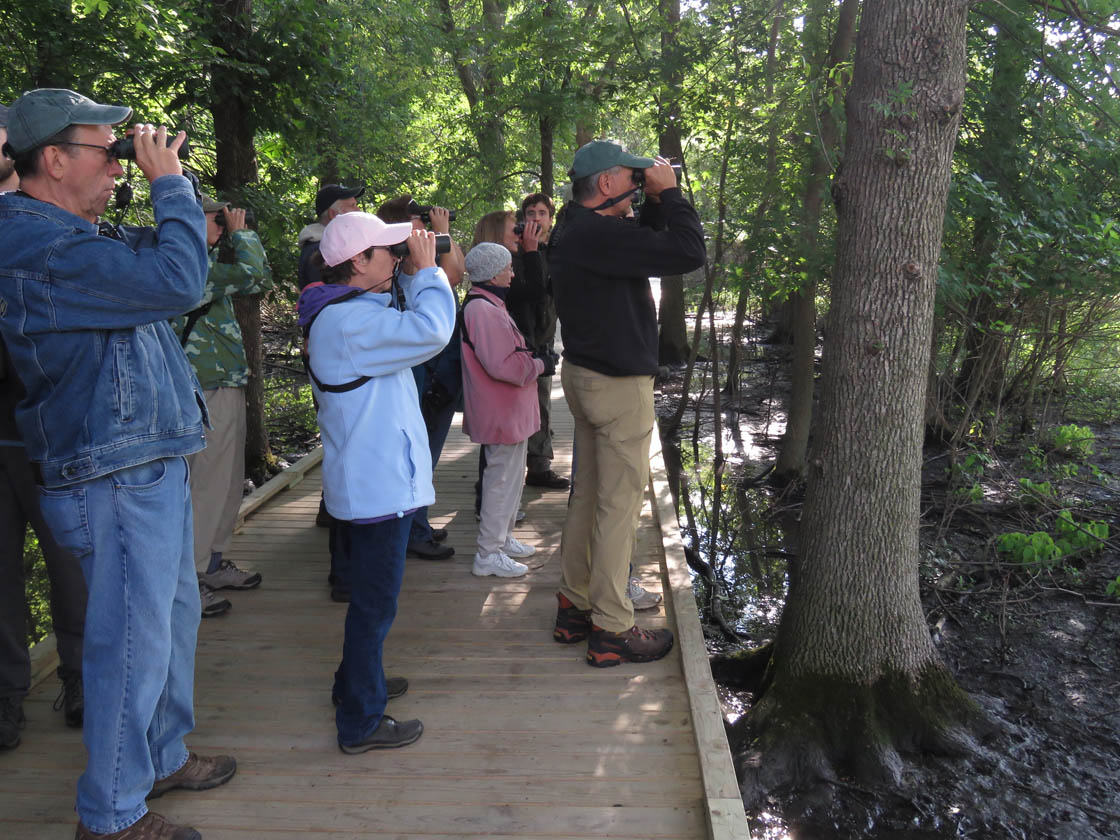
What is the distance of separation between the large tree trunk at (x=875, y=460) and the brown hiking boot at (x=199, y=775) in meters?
2.24

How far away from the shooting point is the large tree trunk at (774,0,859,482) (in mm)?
6199

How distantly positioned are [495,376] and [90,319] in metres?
2.21

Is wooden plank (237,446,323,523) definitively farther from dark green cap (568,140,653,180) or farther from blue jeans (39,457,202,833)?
dark green cap (568,140,653,180)

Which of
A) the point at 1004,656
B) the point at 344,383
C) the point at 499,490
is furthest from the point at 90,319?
the point at 1004,656

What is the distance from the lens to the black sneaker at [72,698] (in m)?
2.90

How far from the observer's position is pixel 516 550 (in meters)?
4.51

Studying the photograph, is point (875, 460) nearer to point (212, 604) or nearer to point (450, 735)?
point (450, 735)

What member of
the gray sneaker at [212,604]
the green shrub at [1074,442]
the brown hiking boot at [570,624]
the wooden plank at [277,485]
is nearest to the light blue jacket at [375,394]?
the brown hiking boot at [570,624]

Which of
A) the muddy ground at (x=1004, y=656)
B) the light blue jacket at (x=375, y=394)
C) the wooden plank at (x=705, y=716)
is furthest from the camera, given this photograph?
the muddy ground at (x=1004, y=656)

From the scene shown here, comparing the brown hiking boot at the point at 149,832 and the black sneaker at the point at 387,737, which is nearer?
the brown hiking boot at the point at 149,832

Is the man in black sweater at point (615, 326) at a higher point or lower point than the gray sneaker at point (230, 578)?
higher

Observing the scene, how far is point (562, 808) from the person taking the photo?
2510mm

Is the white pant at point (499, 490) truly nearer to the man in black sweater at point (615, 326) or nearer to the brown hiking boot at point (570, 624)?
the brown hiking boot at point (570, 624)

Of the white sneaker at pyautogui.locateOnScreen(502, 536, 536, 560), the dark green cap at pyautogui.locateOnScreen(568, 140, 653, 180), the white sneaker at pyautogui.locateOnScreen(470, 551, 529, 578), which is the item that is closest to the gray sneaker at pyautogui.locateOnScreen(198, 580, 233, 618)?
the white sneaker at pyautogui.locateOnScreen(470, 551, 529, 578)
